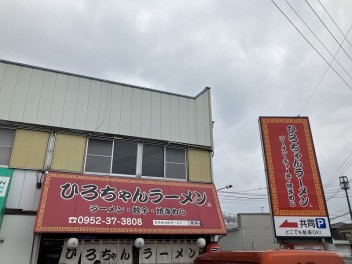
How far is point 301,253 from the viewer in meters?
4.11

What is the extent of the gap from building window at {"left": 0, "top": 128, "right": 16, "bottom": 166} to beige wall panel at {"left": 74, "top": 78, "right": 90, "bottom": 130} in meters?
2.35

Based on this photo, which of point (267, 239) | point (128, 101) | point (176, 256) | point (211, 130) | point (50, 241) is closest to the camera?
point (50, 241)

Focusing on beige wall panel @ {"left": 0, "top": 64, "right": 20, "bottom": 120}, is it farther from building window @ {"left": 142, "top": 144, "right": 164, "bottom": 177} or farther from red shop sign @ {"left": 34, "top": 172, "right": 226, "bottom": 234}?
building window @ {"left": 142, "top": 144, "right": 164, "bottom": 177}

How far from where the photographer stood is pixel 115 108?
1282cm

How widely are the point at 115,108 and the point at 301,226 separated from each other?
9.30 m

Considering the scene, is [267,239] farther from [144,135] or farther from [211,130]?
[144,135]

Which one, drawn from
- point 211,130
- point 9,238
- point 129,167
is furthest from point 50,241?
point 211,130

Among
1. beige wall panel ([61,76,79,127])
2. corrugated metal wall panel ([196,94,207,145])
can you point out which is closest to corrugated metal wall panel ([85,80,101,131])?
beige wall panel ([61,76,79,127])

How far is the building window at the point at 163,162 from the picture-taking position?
12633 millimetres

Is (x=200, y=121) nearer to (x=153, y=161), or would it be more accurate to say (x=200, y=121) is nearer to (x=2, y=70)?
(x=153, y=161)

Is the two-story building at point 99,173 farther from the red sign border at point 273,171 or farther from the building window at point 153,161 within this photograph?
the red sign border at point 273,171

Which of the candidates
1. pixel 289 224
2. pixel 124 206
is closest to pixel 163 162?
pixel 124 206

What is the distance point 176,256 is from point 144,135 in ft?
16.8

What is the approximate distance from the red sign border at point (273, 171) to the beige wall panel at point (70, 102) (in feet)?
27.9
